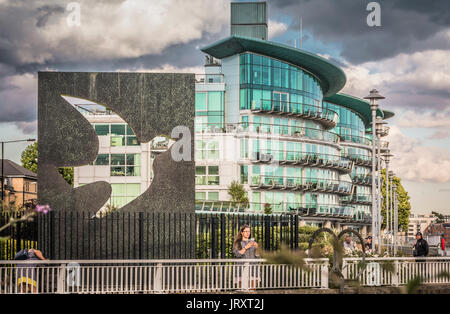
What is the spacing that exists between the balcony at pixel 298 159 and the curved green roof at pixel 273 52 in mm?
9102

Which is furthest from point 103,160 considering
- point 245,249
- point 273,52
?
point 245,249

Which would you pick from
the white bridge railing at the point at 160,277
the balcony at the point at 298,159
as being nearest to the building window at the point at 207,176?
the balcony at the point at 298,159

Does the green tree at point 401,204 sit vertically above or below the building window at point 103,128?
below

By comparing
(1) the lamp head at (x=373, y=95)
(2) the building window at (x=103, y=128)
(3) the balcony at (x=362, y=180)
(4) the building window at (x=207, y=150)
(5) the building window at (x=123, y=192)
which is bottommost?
(5) the building window at (x=123, y=192)

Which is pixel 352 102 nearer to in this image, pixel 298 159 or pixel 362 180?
pixel 362 180

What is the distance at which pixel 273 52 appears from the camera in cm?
7000

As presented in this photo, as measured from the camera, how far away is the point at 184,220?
18344mm

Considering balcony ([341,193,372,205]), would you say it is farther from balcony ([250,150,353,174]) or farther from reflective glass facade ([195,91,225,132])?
reflective glass facade ([195,91,225,132])

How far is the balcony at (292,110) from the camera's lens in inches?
2734

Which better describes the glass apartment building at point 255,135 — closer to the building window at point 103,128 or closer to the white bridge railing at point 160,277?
the building window at point 103,128

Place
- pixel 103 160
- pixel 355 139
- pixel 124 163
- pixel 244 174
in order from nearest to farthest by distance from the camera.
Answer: pixel 124 163, pixel 103 160, pixel 244 174, pixel 355 139

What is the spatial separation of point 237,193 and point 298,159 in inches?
415
